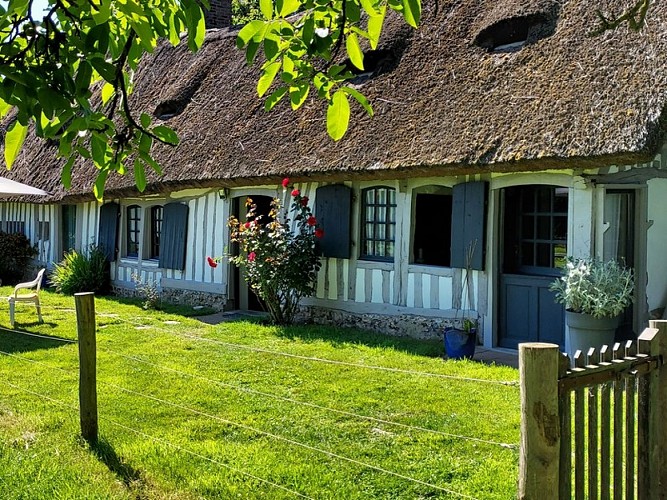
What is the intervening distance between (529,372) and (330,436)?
2617 millimetres

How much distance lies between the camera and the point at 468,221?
8.12m

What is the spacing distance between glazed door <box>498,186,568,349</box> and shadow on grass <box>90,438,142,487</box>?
16.2 feet

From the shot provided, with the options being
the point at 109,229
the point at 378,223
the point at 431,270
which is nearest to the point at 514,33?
the point at 378,223

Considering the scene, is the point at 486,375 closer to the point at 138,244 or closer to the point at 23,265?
the point at 138,244

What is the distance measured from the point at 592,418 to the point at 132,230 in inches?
464

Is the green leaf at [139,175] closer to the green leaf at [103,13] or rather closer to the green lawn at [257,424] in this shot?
the green leaf at [103,13]

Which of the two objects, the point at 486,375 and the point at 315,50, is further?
the point at 486,375

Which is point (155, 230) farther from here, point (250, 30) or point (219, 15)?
point (250, 30)

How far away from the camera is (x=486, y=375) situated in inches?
253

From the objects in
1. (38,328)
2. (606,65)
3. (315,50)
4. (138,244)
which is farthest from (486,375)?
(138,244)

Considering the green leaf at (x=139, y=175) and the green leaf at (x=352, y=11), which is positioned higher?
the green leaf at (x=352, y=11)

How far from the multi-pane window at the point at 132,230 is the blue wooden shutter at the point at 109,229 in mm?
237

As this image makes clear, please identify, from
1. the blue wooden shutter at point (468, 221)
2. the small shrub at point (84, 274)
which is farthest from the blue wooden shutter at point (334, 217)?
the small shrub at point (84, 274)

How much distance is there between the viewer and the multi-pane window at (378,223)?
909 cm
